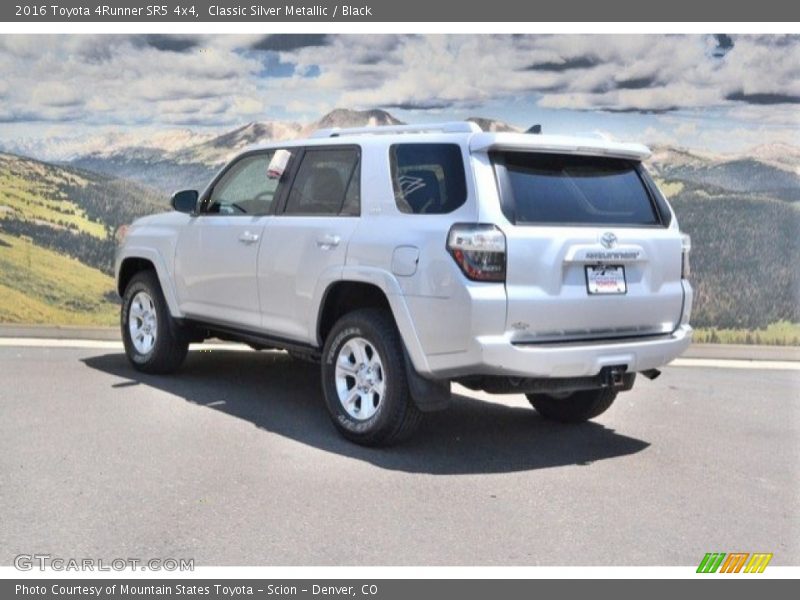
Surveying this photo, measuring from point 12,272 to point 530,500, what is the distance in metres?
8.31

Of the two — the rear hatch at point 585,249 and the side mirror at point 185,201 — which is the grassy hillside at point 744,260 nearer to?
the rear hatch at point 585,249

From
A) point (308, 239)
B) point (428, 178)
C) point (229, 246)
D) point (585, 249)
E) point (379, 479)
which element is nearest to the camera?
point (379, 479)

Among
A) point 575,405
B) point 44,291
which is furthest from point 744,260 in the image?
point 44,291

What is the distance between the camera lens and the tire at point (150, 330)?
810 centimetres

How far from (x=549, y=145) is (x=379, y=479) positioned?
218 cm

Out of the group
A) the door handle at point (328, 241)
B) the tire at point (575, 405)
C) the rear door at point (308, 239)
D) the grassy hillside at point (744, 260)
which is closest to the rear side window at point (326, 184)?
the rear door at point (308, 239)

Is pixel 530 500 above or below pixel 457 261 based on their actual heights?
below

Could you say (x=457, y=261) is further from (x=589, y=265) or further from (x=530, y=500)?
(x=530, y=500)

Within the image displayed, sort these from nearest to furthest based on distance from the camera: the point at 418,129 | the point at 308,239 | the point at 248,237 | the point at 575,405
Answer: the point at 418,129
the point at 308,239
the point at 575,405
the point at 248,237

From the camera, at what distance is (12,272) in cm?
1150

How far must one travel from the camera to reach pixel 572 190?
19.2ft

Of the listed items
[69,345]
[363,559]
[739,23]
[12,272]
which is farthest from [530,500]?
[12,272]

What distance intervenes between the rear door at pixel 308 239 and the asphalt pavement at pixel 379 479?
2.55 feet

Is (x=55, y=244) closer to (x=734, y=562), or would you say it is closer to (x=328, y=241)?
(x=328, y=241)
